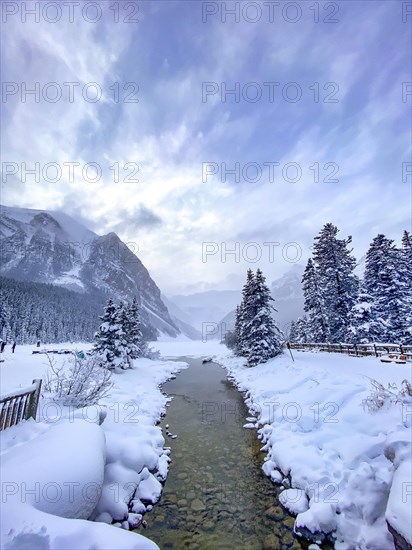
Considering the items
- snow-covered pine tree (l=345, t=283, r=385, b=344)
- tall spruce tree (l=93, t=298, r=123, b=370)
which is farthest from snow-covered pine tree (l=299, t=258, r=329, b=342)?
tall spruce tree (l=93, t=298, r=123, b=370)

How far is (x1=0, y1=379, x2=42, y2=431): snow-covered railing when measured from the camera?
731cm

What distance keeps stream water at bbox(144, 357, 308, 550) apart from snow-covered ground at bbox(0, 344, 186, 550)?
2.04ft

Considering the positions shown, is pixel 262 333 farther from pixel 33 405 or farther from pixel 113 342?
pixel 33 405

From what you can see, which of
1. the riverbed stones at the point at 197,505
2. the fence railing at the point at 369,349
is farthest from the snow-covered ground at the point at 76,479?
the fence railing at the point at 369,349

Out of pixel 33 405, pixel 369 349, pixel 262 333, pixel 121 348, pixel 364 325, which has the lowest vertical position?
pixel 33 405

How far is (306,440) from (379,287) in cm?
2232

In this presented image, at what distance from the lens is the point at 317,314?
28375mm

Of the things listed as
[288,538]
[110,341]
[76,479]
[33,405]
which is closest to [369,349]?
[288,538]

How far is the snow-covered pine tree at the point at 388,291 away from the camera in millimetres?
23469

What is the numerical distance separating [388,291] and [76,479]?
91.3 feet

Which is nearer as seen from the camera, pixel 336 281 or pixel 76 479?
pixel 76 479

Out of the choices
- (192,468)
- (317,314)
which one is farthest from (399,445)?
(317,314)

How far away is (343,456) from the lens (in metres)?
7.25

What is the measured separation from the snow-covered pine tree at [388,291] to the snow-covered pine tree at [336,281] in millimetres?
1918
